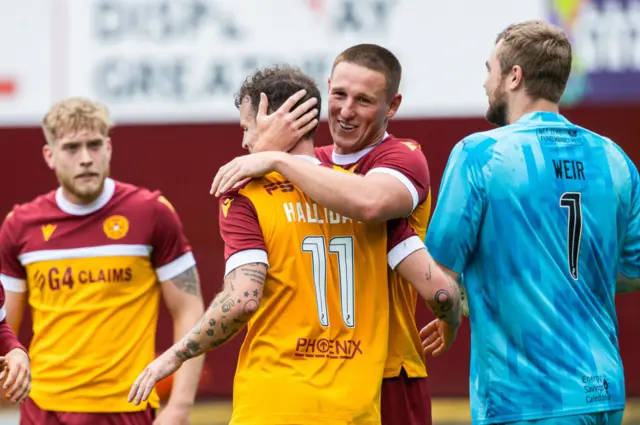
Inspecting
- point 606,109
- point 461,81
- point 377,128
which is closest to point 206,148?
point 461,81

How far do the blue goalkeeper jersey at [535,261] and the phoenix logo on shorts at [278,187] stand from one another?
0.61 meters

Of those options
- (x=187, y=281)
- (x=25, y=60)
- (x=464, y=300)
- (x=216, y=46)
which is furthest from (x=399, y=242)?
(x=25, y=60)

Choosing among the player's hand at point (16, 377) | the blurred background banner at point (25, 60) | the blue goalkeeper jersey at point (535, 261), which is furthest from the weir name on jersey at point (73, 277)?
the blurred background banner at point (25, 60)

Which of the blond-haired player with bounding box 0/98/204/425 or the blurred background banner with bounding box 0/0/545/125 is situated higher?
the blurred background banner with bounding box 0/0/545/125

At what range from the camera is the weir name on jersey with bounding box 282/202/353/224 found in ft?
14.1

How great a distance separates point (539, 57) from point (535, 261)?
827mm

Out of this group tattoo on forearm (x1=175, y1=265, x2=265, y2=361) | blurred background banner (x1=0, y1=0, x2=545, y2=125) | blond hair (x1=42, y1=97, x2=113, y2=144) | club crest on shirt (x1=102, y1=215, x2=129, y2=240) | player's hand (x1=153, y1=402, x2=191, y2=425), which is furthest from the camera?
blurred background banner (x1=0, y1=0, x2=545, y2=125)

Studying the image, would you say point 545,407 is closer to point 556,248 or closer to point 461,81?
point 556,248

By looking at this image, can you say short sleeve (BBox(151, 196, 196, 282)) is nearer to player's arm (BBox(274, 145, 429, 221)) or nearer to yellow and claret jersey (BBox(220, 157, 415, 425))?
yellow and claret jersey (BBox(220, 157, 415, 425))

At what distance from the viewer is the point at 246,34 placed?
1180 centimetres

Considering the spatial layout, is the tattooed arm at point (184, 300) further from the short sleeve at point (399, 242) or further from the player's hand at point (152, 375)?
the short sleeve at point (399, 242)

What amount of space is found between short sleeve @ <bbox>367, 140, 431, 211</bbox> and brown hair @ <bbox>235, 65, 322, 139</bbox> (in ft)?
1.06

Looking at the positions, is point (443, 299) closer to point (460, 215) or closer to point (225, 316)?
point (460, 215)

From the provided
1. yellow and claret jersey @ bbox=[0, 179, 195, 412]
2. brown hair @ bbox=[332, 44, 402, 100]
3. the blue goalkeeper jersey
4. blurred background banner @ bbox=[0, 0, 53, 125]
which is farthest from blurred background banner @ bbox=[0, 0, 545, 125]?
the blue goalkeeper jersey
